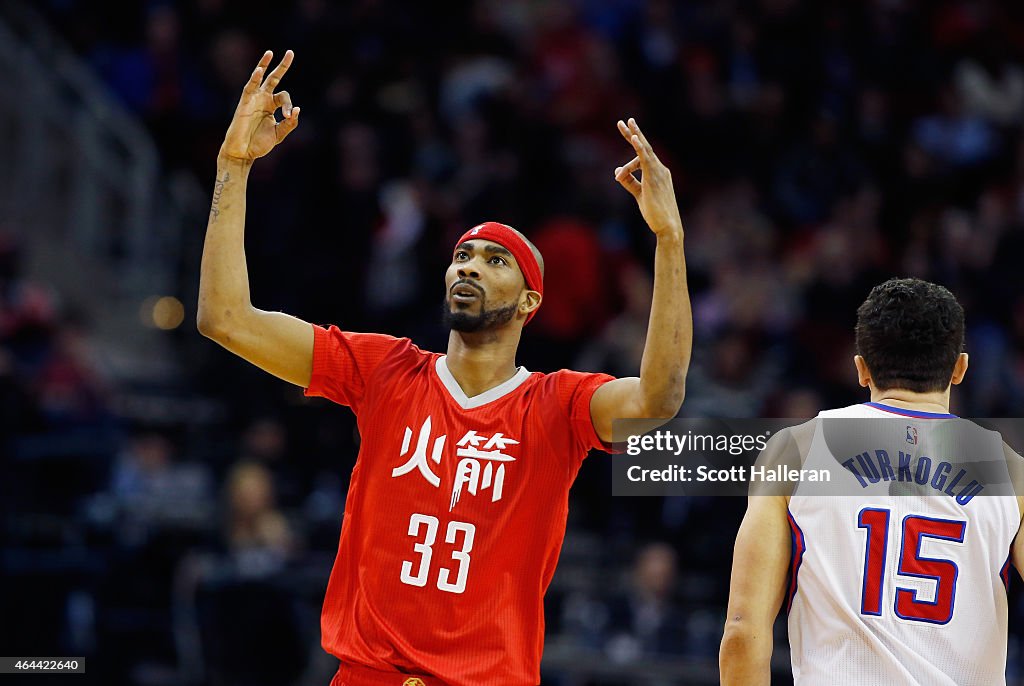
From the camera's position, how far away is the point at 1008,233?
12773 mm

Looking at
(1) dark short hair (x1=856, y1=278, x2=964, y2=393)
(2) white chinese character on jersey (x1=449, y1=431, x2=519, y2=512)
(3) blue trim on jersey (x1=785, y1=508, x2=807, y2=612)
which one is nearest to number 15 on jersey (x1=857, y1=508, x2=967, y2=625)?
(3) blue trim on jersey (x1=785, y1=508, x2=807, y2=612)

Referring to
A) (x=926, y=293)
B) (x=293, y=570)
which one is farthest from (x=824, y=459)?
(x=293, y=570)

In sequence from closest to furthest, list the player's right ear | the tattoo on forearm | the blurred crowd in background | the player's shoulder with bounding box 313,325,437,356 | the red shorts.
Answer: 1. the player's right ear
2. the red shorts
3. the tattoo on forearm
4. the player's shoulder with bounding box 313,325,437,356
5. the blurred crowd in background

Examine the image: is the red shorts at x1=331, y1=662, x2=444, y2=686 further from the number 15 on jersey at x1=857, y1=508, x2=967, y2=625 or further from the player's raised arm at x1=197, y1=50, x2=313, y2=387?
the number 15 on jersey at x1=857, y1=508, x2=967, y2=625

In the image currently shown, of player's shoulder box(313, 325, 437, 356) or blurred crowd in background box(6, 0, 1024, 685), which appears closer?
player's shoulder box(313, 325, 437, 356)

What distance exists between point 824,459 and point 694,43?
11855 mm

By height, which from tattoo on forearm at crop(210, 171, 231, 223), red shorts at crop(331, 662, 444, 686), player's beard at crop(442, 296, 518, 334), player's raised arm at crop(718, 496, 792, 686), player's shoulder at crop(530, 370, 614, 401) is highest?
tattoo on forearm at crop(210, 171, 231, 223)

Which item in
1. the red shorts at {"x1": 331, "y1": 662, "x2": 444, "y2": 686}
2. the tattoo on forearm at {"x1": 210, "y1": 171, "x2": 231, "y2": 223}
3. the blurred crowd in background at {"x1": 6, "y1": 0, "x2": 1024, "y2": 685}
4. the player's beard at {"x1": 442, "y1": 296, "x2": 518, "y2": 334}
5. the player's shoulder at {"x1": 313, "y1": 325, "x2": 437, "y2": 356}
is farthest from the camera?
the blurred crowd in background at {"x1": 6, "y1": 0, "x2": 1024, "y2": 685}

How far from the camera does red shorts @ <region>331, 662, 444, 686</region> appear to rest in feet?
16.8

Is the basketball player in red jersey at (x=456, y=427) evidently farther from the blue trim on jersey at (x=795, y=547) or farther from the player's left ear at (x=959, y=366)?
the player's left ear at (x=959, y=366)

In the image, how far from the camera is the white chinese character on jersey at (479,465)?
17.6 ft

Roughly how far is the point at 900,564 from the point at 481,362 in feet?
6.56

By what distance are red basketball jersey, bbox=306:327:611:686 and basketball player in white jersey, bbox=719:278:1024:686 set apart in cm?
104

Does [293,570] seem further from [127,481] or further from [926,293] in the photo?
[926,293]
